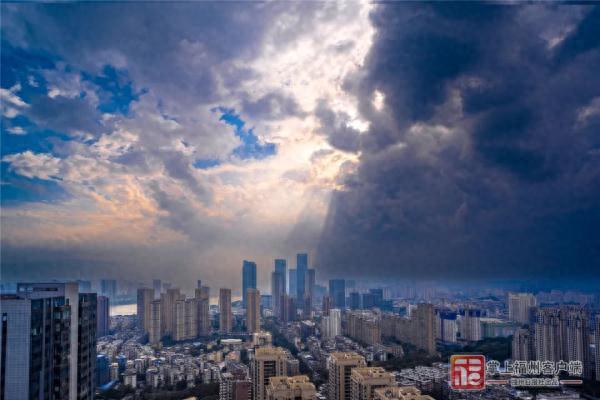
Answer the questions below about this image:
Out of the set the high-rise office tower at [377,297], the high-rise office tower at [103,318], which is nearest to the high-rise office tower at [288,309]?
the high-rise office tower at [377,297]

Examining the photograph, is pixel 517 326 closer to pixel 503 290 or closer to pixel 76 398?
pixel 503 290

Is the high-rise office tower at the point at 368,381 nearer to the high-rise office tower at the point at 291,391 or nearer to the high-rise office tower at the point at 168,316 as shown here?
the high-rise office tower at the point at 291,391

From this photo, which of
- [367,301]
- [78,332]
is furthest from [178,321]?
[78,332]

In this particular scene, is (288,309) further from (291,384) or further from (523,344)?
(291,384)

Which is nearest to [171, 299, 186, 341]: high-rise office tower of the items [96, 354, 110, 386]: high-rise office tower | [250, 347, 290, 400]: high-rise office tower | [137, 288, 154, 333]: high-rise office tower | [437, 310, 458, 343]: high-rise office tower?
[137, 288, 154, 333]: high-rise office tower

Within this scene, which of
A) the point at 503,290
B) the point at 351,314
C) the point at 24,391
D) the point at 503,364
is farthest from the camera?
the point at 351,314

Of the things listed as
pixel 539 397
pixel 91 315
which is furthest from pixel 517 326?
pixel 91 315

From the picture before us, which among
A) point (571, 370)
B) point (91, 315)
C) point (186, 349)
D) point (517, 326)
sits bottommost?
point (186, 349)
